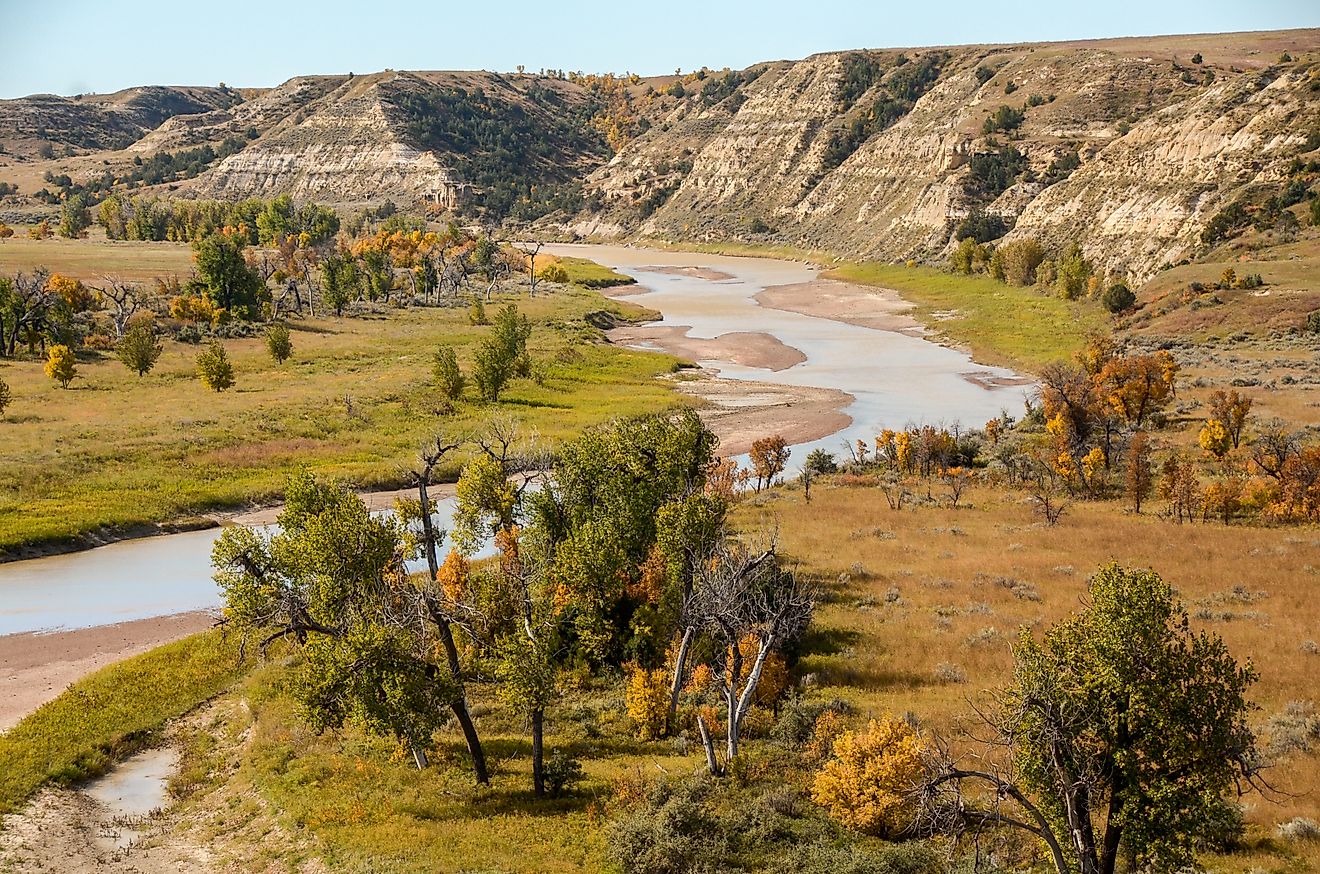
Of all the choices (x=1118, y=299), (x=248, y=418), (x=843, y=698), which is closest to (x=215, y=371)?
(x=248, y=418)

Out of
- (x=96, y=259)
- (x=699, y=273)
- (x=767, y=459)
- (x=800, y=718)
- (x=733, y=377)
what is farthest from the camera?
(x=699, y=273)

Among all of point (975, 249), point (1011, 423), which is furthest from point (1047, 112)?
point (1011, 423)

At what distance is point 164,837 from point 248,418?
154 ft

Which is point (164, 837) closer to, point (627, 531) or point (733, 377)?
point (627, 531)

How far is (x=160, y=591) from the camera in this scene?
45469mm

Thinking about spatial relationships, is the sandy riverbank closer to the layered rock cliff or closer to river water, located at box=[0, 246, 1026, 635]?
river water, located at box=[0, 246, 1026, 635]

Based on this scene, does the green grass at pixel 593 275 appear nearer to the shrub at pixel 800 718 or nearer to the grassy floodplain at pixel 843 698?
the grassy floodplain at pixel 843 698

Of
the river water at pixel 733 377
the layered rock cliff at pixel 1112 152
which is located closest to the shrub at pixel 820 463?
the river water at pixel 733 377

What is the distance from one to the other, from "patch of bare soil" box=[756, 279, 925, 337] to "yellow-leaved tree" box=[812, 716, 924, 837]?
98.6 m

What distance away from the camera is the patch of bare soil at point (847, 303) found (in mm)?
126750

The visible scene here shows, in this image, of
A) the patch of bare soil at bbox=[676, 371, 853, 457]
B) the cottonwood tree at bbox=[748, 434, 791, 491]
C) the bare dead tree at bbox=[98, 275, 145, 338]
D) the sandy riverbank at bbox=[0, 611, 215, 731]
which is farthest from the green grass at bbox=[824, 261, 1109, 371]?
the bare dead tree at bbox=[98, 275, 145, 338]

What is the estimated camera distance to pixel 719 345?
11162 cm

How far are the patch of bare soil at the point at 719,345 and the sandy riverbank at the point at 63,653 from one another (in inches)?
2655

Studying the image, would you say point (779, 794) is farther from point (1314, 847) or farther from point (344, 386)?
point (344, 386)
